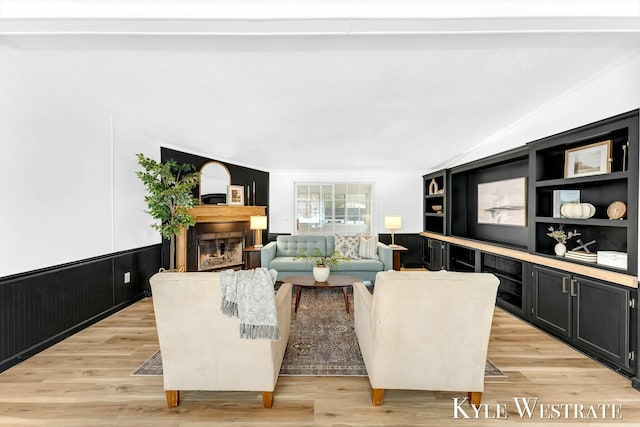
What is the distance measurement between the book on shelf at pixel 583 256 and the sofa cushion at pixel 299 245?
3485 millimetres

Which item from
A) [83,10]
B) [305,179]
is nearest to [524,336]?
[83,10]

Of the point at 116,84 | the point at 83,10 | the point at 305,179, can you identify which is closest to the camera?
the point at 83,10

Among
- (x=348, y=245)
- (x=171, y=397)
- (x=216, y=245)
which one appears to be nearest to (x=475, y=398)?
(x=171, y=397)

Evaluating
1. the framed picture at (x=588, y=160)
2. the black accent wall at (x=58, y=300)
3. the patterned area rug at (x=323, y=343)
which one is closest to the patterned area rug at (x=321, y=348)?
the patterned area rug at (x=323, y=343)

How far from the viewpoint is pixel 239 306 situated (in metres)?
1.82

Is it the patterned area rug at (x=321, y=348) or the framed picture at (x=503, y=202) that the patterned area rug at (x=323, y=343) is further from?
the framed picture at (x=503, y=202)

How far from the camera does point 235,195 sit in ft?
20.1

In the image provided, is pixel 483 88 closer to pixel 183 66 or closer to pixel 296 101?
pixel 296 101

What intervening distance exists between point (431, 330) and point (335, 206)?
5.53m

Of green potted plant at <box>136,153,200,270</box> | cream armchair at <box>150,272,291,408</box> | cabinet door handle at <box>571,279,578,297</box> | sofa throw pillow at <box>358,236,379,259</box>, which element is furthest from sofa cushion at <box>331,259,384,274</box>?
cream armchair at <box>150,272,291,408</box>

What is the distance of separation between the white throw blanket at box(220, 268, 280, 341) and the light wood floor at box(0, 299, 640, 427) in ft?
1.88

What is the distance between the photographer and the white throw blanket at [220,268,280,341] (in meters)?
1.81

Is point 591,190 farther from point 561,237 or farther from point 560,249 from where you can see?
point 560,249

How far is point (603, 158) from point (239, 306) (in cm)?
342
